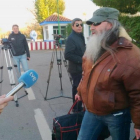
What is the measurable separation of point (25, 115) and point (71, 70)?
133cm

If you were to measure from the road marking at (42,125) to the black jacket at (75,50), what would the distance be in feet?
3.54

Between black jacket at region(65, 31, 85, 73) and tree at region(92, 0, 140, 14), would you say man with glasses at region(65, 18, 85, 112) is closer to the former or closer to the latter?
black jacket at region(65, 31, 85, 73)

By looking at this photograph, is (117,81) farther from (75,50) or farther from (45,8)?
(45,8)

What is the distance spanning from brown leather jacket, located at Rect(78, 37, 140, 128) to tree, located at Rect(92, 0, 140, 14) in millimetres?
5289

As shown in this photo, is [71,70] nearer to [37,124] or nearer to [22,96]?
[37,124]

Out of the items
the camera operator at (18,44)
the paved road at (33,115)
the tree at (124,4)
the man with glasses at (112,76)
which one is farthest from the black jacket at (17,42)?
the man with glasses at (112,76)

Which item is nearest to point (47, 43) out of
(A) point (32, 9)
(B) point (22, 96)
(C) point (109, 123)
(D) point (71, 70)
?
(B) point (22, 96)

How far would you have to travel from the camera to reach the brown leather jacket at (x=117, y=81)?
1.63m

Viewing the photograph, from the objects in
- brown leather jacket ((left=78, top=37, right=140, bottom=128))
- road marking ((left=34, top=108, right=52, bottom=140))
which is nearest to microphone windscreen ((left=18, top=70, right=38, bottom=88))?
brown leather jacket ((left=78, top=37, right=140, bottom=128))

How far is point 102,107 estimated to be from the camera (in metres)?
1.79

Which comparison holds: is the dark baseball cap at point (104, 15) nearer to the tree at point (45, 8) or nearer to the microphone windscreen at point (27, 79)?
the microphone windscreen at point (27, 79)

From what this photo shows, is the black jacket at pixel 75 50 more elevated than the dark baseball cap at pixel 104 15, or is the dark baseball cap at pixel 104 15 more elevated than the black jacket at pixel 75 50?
the dark baseball cap at pixel 104 15

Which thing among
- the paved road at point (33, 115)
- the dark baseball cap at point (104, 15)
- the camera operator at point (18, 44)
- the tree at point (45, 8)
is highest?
the tree at point (45, 8)

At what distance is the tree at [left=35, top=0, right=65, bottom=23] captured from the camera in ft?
108
